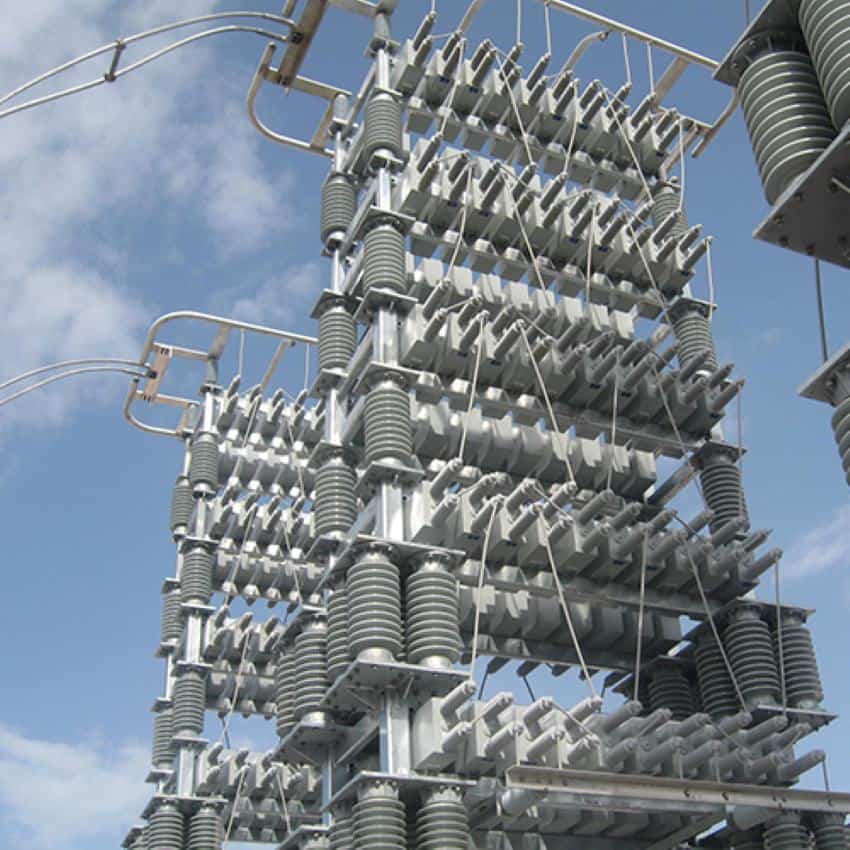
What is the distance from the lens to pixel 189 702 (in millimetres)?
20375

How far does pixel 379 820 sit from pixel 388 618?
1.92 m

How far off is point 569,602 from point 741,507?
2765mm

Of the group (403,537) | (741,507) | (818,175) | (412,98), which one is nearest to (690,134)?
(412,98)

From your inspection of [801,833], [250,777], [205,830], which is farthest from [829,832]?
[205,830]

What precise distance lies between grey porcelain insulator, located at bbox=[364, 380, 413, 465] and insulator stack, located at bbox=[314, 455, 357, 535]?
54.7 inches

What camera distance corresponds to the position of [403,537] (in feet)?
40.6

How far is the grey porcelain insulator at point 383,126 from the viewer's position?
52.0ft

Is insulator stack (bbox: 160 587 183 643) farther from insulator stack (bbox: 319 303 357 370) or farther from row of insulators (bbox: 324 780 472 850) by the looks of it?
row of insulators (bbox: 324 780 472 850)

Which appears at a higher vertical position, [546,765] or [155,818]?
[155,818]

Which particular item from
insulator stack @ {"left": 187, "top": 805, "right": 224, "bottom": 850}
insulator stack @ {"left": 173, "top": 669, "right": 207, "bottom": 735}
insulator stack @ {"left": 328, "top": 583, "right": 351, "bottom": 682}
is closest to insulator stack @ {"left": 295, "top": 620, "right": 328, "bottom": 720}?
insulator stack @ {"left": 328, "top": 583, "right": 351, "bottom": 682}

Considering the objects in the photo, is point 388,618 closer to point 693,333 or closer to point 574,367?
point 574,367

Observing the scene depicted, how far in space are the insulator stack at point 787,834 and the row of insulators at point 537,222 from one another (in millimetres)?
7118

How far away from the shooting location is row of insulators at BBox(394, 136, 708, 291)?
616 inches

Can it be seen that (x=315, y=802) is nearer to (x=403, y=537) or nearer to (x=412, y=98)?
(x=403, y=537)
